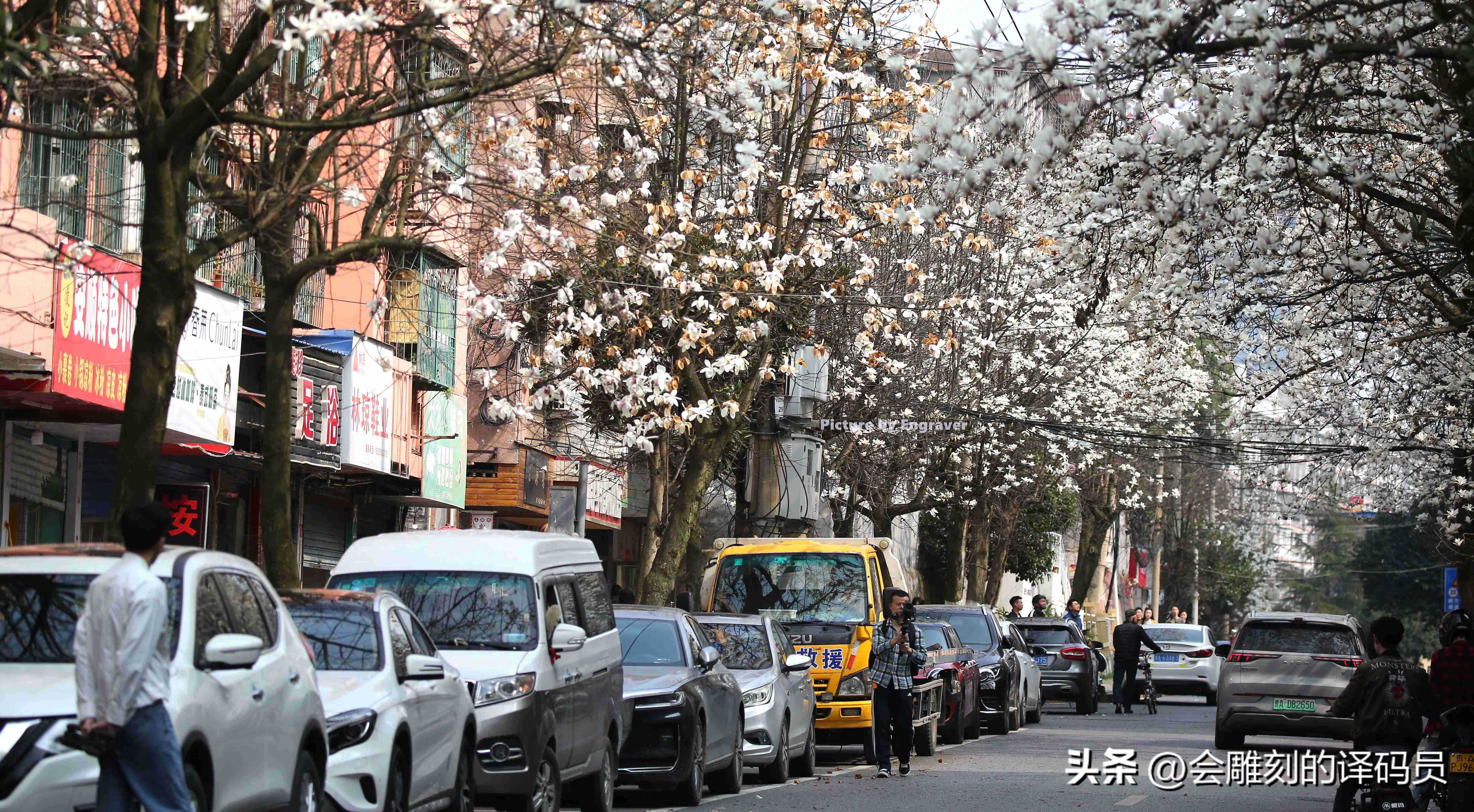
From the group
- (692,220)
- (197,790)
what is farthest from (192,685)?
(692,220)

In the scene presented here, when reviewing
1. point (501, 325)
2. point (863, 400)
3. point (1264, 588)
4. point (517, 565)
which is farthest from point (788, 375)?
point (1264, 588)

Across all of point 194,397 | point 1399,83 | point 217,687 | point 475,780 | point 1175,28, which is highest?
point 1399,83

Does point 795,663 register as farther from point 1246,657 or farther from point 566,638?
point 1246,657

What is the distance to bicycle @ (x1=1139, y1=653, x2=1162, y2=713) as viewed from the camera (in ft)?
116

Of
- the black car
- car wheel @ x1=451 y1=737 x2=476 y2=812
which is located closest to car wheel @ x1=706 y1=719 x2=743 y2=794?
car wheel @ x1=451 y1=737 x2=476 y2=812

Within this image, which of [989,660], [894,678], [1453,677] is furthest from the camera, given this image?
[989,660]

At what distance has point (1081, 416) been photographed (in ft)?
127

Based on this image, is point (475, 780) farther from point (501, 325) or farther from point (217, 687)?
point (501, 325)

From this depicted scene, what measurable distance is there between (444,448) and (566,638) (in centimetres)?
1374

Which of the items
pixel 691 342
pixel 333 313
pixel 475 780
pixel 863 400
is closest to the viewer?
pixel 475 780

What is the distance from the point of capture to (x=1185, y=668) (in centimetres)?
4028

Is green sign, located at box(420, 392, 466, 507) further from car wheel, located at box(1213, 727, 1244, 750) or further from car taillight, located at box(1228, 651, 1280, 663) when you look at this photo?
car wheel, located at box(1213, 727, 1244, 750)

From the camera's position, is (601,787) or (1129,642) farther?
(1129,642)

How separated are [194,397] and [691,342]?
455 cm
